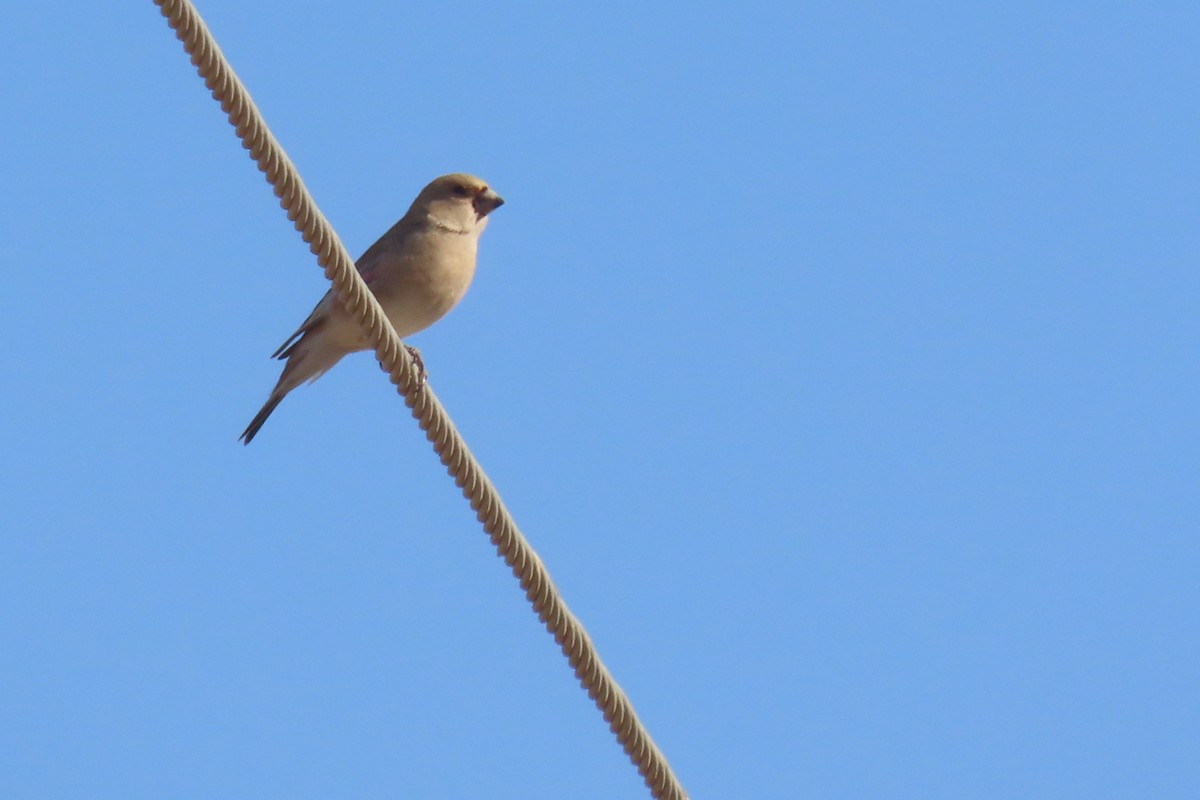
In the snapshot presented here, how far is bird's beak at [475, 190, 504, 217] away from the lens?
837cm

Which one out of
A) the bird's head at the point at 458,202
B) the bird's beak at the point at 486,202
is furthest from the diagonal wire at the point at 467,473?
the bird's beak at the point at 486,202

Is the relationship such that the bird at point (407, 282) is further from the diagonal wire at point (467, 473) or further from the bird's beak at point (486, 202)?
the diagonal wire at point (467, 473)

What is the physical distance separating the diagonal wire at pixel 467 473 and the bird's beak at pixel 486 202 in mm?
2969

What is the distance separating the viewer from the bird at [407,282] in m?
7.74

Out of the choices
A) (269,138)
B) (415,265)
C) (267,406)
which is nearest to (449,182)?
(415,265)

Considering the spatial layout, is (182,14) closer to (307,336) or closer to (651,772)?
(651,772)

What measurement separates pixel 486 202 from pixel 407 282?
76 cm

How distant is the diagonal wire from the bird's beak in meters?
2.97

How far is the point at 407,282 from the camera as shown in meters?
7.85

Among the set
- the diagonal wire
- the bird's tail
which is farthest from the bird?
the diagonal wire

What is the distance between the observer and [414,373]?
543 centimetres

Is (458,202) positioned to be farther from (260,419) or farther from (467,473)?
(467,473)

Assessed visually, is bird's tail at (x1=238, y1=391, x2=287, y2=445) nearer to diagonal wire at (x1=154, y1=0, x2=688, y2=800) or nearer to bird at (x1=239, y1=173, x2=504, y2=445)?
bird at (x1=239, y1=173, x2=504, y2=445)

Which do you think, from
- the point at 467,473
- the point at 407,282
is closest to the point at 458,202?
the point at 407,282
